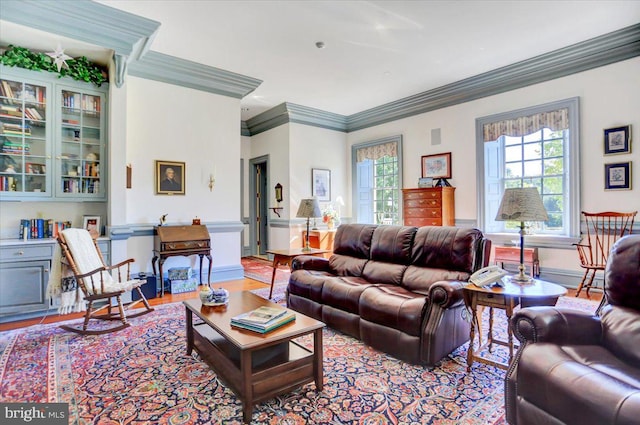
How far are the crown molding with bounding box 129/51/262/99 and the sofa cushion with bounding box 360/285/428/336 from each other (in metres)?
4.01

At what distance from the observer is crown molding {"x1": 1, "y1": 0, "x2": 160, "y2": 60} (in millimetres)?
3230

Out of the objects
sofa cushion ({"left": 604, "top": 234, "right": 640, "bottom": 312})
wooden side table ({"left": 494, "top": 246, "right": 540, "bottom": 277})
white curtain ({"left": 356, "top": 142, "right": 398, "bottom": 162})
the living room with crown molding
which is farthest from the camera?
white curtain ({"left": 356, "top": 142, "right": 398, "bottom": 162})

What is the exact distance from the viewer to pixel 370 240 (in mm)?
3668

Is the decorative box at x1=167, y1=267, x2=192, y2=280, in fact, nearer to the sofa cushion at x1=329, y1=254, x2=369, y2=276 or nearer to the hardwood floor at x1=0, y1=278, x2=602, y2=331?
the hardwood floor at x1=0, y1=278, x2=602, y2=331

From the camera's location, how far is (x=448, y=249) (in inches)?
115

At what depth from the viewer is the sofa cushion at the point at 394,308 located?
2.41 meters

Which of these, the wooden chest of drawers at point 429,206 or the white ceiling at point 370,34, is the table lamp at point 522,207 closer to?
the white ceiling at point 370,34

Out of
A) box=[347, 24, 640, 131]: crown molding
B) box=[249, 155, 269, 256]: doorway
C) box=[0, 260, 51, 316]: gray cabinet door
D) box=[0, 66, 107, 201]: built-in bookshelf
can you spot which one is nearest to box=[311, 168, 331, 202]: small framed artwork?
box=[249, 155, 269, 256]: doorway

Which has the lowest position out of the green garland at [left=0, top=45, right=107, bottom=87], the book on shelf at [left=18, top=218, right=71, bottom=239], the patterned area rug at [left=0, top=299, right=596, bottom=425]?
the patterned area rug at [left=0, top=299, right=596, bottom=425]

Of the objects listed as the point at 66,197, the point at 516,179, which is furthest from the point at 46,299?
the point at 516,179

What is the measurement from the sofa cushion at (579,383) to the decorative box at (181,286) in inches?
163

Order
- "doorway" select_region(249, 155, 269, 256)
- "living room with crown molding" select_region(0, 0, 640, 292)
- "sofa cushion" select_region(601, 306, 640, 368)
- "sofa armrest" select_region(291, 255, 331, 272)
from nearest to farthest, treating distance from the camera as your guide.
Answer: "sofa cushion" select_region(601, 306, 640, 368)
"sofa armrest" select_region(291, 255, 331, 272)
"living room with crown molding" select_region(0, 0, 640, 292)
"doorway" select_region(249, 155, 269, 256)

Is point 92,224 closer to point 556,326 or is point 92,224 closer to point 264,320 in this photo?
point 264,320

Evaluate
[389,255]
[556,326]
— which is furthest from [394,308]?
[556,326]
